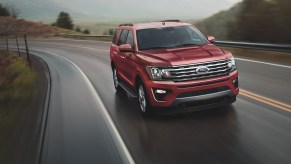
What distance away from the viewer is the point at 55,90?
12305mm

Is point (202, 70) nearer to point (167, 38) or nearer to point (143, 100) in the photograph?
Result: point (143, 100)

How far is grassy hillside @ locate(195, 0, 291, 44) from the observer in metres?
17.3

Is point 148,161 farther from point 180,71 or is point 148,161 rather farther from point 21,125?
point 21,125

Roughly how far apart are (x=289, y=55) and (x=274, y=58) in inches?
27.9

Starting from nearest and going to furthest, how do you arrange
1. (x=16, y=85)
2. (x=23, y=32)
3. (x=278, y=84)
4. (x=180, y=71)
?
(x=180, y=71) → (x=278, y=84) → (x=16, y=85) → (x=23, y=32)

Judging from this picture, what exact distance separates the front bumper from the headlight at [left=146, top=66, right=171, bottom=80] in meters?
0.10

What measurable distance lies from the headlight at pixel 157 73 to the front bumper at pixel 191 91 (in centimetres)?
10

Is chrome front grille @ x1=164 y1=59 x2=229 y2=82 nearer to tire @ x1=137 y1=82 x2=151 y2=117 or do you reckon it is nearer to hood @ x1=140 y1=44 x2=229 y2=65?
hood @ x1=140 y1=44 x2=229 y2=65

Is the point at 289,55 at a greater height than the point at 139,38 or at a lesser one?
lesser

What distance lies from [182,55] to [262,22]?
484 inches

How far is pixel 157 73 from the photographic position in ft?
24.0

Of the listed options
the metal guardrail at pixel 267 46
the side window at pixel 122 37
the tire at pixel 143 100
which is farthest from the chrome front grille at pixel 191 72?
the metal guardrail at pixel 267 46

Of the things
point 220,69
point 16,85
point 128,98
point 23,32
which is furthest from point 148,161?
point 23,32

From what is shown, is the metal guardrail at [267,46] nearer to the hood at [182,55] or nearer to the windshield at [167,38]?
the windshield at [167,38]
